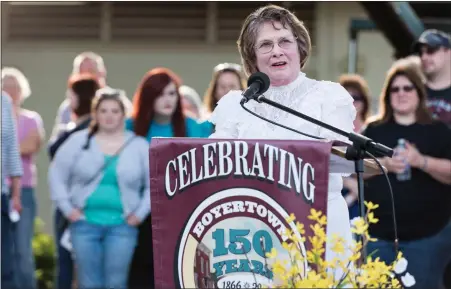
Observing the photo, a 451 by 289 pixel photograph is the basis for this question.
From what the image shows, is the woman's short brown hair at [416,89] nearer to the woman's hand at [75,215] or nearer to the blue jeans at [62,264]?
the woman's hand at [75,215]

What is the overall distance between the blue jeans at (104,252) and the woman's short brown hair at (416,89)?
2.03m

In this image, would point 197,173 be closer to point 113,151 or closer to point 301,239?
point 301,239

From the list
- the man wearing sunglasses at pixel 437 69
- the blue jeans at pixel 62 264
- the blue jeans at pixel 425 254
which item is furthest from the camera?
the blue jeans at pixel 62 264

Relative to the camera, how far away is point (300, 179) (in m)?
4.12

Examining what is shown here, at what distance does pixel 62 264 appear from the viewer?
958cm

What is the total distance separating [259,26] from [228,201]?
997 mm

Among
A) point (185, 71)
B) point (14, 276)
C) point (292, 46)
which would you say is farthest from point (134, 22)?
point (292, 46)

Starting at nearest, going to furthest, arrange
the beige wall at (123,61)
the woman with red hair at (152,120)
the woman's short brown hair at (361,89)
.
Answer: the woman with red hair at (152,120) → the woman's short brown hair at (361,89) → the beige wall at (123,61)

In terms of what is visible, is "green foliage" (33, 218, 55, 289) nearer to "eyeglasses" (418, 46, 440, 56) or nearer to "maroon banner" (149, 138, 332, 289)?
"eyeglasses" (418, 46, 440, 56)

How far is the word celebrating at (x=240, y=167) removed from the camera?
162 inches

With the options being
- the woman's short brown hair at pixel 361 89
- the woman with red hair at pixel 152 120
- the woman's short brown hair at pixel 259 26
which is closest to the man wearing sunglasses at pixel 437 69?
the woman's short brown hair at pixel 361 89

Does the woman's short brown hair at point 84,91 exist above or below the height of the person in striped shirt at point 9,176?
above

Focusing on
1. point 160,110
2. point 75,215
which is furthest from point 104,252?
point 160,110

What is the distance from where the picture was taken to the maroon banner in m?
4.12
